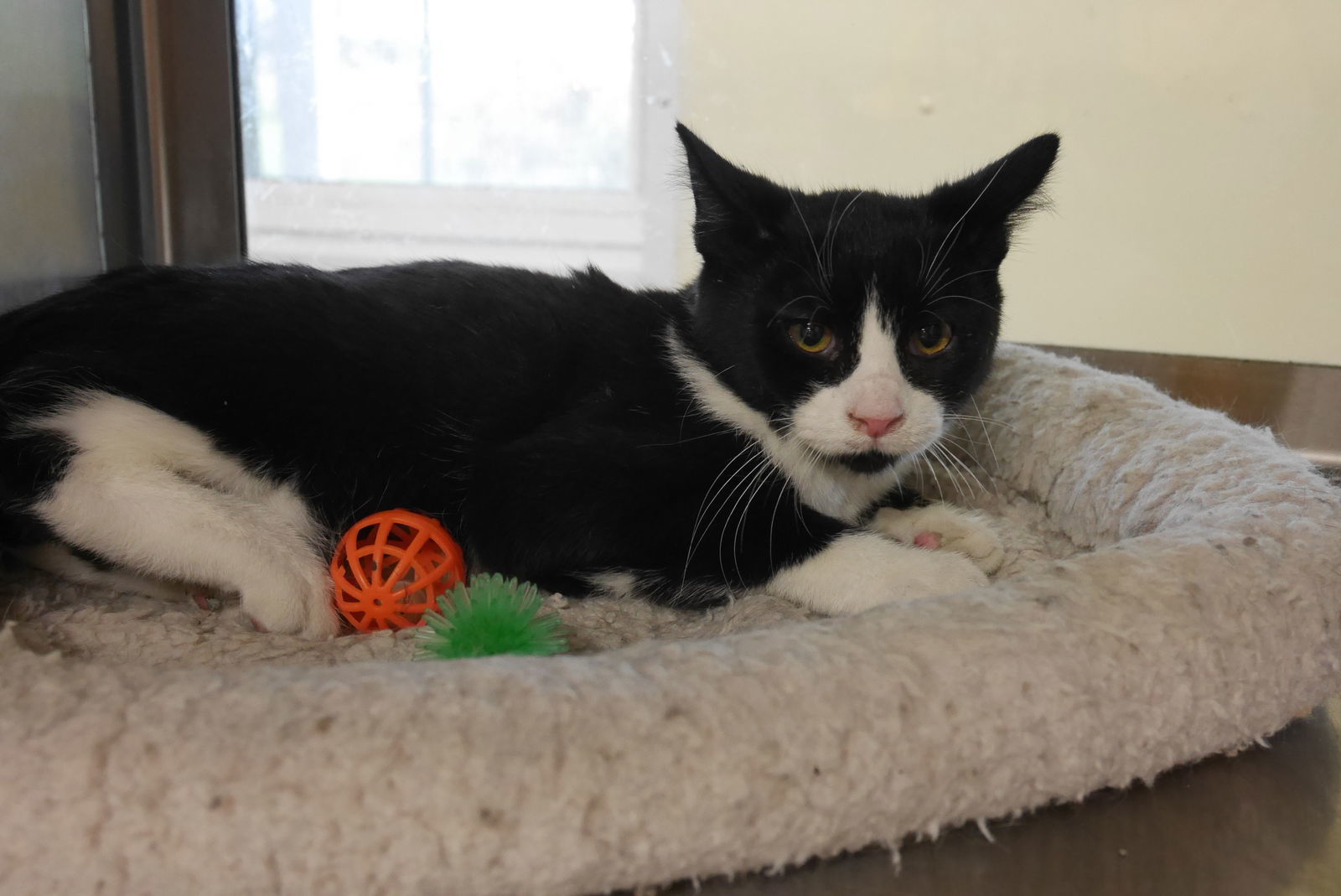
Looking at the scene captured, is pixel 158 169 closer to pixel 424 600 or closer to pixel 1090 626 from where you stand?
pixel 424 600

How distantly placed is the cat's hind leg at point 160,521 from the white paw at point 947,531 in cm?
74

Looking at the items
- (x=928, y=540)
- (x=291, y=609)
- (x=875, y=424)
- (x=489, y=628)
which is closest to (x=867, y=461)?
(x=875, y=424)

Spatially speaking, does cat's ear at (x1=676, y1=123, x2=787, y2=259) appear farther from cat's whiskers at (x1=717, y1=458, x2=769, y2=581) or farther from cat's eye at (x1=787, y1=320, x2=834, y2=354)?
cat's whiskers at (x1=717, y1=458, x2=769, y2=581)

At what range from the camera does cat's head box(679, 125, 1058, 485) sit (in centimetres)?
112

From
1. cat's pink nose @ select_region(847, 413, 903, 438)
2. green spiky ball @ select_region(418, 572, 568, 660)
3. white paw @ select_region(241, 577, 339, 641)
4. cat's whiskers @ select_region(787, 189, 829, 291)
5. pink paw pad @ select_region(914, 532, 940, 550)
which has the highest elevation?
cat's whiskers @ select_region(787, 189, 829, 291)

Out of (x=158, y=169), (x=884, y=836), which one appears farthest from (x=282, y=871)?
(x=158, y=169)

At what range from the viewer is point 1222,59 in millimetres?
1917

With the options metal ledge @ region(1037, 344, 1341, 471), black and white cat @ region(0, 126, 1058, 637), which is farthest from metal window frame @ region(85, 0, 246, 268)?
metal ledge @ region(1037, 344, 1341, 471)

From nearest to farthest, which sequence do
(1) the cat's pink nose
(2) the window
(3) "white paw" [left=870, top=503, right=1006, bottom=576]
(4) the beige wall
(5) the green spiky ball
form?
1. (5) the green spiky ball
2. (1) the cat's pink nose
3. (3) "white paw" [left=870, top=503, right=1006, bottom=576]
4. (4) the beige wall
5. (2) the window

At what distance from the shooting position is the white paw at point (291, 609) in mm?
1092

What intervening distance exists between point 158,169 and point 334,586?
4.50ft

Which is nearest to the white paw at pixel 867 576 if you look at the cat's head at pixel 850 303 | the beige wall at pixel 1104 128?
the cat's head at pixel 850 303

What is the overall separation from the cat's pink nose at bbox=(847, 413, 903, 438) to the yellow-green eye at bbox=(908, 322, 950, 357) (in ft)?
0.36

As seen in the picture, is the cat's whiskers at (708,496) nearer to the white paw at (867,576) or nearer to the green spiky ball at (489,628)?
the white paw at (867,576)
